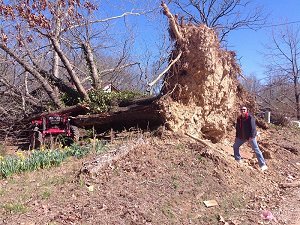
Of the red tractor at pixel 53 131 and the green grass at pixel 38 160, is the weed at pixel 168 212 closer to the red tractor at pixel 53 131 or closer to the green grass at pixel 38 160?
the green grass at pixel 38 160

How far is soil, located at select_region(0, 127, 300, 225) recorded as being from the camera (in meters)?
5.25

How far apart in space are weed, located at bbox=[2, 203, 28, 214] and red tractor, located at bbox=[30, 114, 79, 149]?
501 cm

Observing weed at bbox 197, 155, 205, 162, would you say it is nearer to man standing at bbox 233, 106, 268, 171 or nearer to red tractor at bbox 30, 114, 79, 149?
man standing at bbox 233, 106, 268, 171

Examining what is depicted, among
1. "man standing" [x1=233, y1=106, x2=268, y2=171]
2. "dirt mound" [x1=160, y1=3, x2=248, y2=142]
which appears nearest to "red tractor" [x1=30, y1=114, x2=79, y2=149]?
"dirt mound" [x1=160, y1=3, x2=248, y2=142]

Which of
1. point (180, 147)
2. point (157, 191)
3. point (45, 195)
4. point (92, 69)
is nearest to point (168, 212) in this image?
point (157, 191)

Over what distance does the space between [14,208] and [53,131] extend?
18.3ft

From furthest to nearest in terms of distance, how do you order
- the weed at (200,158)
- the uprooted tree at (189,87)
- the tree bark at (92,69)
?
the tree bark at (92,69), the uprooted tree at (189,87), the weed at (200,158)

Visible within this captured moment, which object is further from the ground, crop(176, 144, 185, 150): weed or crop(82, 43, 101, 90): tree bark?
crop(82, 43, 101, 90): tree bark

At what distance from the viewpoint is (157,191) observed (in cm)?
644

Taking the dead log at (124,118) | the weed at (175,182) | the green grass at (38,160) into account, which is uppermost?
the dead log at (124,118)

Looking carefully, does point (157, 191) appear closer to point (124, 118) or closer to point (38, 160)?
point (38, 160)

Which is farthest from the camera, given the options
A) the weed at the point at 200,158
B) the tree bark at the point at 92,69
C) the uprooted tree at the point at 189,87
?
the tree bark at the point at 92,69

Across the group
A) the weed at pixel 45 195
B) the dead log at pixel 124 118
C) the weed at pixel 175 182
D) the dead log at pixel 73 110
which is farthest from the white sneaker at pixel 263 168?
the weed at pixel 45 195

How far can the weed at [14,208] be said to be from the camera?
497 cm
